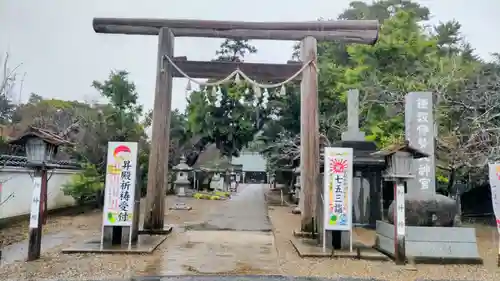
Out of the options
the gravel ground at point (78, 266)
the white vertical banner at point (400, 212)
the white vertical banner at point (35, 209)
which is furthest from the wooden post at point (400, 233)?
the white vertical banner at point (35, 209)

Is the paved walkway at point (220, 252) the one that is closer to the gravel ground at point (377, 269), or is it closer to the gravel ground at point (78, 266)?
the gravel ground at point (78, 266)

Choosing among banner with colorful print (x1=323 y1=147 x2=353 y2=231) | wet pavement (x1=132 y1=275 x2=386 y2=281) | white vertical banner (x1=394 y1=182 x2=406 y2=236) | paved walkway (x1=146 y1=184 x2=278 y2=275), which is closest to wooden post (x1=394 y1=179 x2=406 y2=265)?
white vertical banner (x1=394 y1=182 x2=406 y2=236)

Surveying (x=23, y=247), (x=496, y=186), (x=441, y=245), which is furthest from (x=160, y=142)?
(x=496, y=186)

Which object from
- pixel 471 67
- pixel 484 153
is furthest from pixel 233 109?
pixel 484 153

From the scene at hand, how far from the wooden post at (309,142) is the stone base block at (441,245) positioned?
8.58 feet

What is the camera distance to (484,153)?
40.5 ft

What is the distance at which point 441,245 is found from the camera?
7.77 meters

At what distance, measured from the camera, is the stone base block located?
25.2 ft

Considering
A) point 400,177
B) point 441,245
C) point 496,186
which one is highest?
point 400,177

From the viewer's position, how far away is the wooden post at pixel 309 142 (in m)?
10.0

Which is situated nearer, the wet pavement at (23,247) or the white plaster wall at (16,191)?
the wet pavement at (23,247)

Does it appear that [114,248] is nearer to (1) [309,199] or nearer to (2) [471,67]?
(1) [309,199]

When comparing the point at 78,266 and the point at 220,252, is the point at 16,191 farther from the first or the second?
the point at 220,252

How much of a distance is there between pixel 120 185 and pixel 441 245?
690 centimetres
